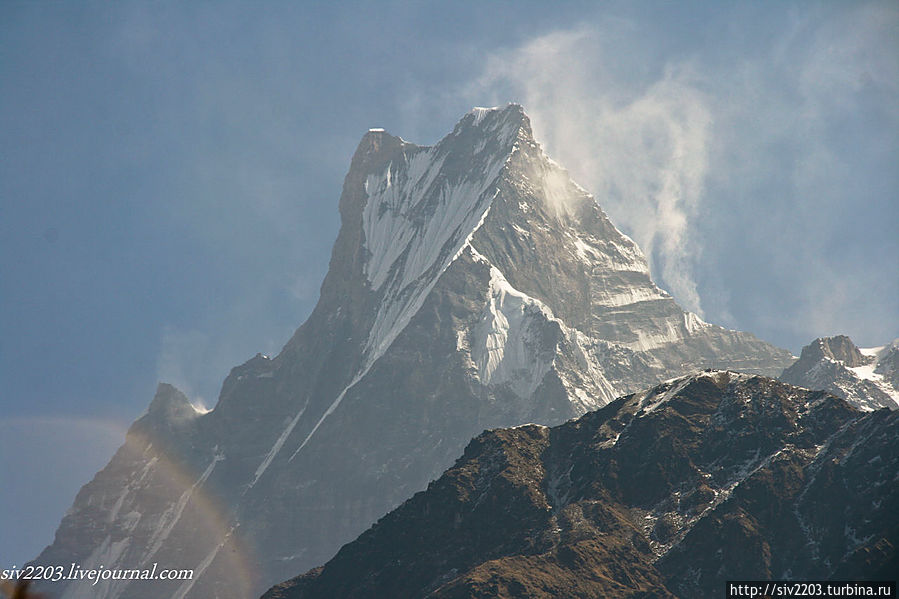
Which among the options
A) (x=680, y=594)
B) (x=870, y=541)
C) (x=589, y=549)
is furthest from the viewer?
(x=589, y=549)

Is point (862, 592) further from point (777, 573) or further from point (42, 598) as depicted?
point (42, 598)

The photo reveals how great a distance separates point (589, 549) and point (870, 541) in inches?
1801

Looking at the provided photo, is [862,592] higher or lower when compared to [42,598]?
higher

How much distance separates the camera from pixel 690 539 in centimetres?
19750

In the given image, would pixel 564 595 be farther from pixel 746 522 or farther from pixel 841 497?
pixel 841 497

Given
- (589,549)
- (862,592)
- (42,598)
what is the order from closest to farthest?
(42,598) → (862,592) → (589,549)

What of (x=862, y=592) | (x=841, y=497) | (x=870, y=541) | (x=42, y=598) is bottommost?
(x=42, y=598)

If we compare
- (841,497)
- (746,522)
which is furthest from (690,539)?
(841,497)

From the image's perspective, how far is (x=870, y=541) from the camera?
176 meters

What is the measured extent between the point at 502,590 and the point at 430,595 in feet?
46.2

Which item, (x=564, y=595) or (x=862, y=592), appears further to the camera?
(x=564, y=595)

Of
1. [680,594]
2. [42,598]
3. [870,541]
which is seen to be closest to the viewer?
[42,598]

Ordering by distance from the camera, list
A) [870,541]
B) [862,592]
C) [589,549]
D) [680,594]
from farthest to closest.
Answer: [589,549], [680,594], [870,541], [862,592]

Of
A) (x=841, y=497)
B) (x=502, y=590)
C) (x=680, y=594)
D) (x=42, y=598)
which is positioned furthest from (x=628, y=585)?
(x=42, y=598)
